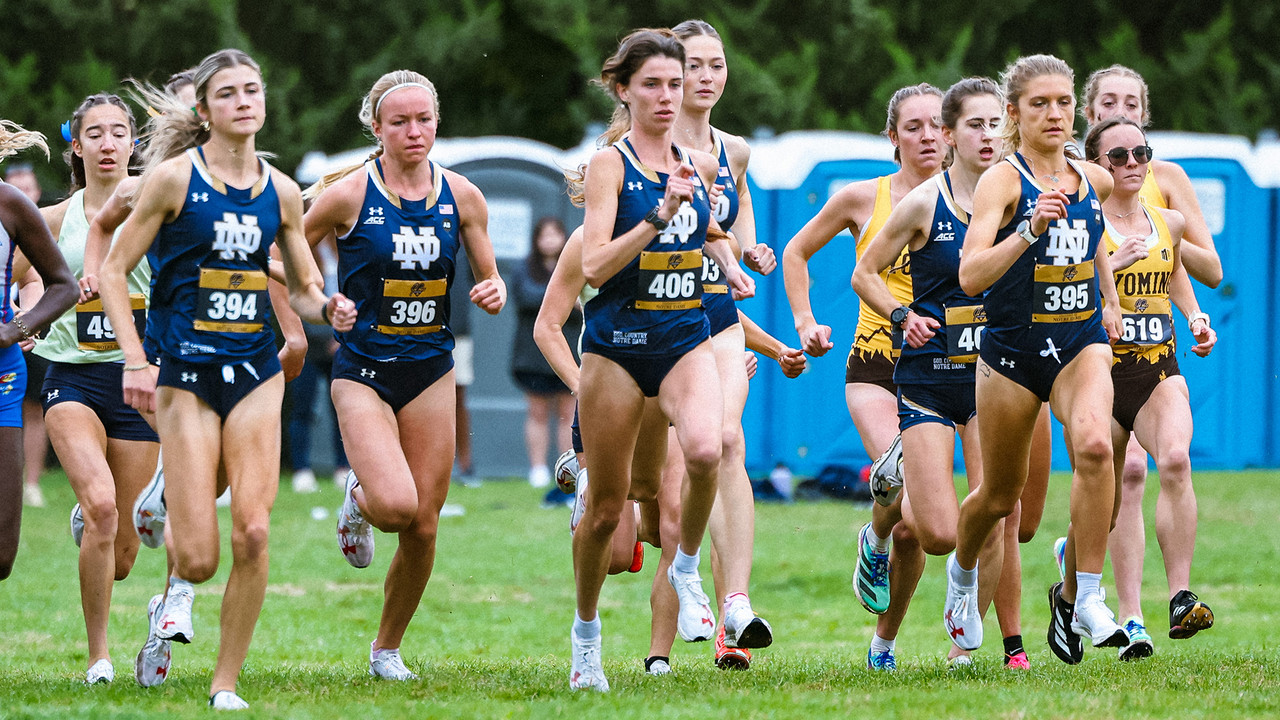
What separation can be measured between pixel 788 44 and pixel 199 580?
1538cm

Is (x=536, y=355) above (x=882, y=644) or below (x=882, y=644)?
above

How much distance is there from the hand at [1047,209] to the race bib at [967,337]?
887mm

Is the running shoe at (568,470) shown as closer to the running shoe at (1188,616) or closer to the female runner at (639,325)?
the female runner at (639,325)

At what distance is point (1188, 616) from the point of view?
7.48 m

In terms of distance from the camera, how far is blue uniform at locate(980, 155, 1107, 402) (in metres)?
6.78

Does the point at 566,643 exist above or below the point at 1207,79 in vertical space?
below

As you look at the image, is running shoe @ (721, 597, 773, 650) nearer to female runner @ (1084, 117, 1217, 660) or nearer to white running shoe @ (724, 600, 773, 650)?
white running shoe @ (724, 600, 773, 650)

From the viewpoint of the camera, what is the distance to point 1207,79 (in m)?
20.5

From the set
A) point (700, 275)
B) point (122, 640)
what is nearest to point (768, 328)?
point (122, 640)

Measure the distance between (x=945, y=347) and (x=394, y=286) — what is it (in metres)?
2.39

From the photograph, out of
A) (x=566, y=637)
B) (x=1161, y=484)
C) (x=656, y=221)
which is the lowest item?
(x=566, y=637)

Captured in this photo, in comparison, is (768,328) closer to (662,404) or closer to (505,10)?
(505,10)

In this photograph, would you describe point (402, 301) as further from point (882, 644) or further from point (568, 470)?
point (882, 644)

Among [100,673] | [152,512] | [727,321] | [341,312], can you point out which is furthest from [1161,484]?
[100,673]
